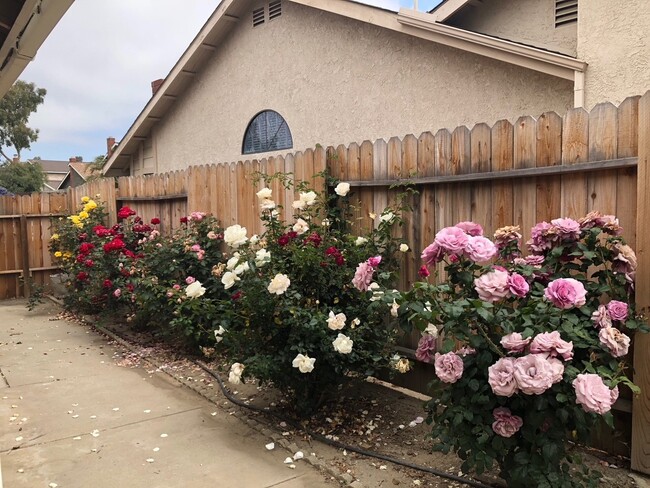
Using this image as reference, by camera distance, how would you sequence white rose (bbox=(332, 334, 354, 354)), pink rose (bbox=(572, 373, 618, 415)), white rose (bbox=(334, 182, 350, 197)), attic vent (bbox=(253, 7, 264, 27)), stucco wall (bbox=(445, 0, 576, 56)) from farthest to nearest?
attic vent (bbox=(253, 7, 264, 27)), stucco wall (bbox=(445, 0, 576, 56)), white rose (bbox=(334, 182, 350, 197)), white rose (bbox=(332, 334, 354, 354)), pink rose (bbox=(572, 373, 618, 415))

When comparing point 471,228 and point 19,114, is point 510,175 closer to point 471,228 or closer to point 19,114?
point 471,228

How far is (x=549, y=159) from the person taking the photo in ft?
10.6

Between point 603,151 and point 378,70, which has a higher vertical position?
point 378,70

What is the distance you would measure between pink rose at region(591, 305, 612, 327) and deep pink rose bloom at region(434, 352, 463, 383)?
0.66 metres

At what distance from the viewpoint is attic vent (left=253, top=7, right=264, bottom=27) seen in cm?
1027

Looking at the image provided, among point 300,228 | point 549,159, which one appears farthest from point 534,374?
point 300,228

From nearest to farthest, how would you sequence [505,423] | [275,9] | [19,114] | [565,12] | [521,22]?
1. [505,423]
2. [565,12]
3. [521,22]
4. [275,9]
5. [19,114]

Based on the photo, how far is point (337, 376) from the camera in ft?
12.5

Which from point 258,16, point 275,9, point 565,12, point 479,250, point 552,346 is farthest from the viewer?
point 258,16

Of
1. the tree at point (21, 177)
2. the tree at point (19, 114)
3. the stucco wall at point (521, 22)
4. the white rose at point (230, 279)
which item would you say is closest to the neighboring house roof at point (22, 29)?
the white rose at point (230, 279)

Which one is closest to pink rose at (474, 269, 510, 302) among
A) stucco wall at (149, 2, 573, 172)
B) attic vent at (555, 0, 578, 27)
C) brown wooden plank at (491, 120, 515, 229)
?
brown wooden plank at (491, 120, 515, 229)

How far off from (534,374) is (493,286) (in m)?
0.42

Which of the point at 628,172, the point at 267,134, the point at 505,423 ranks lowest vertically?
the point at 505,423

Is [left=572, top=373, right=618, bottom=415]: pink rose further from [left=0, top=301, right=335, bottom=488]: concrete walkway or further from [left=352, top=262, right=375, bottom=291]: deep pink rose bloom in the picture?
[left=0, top=301, right=335, bottom=488]: concrete walkway
